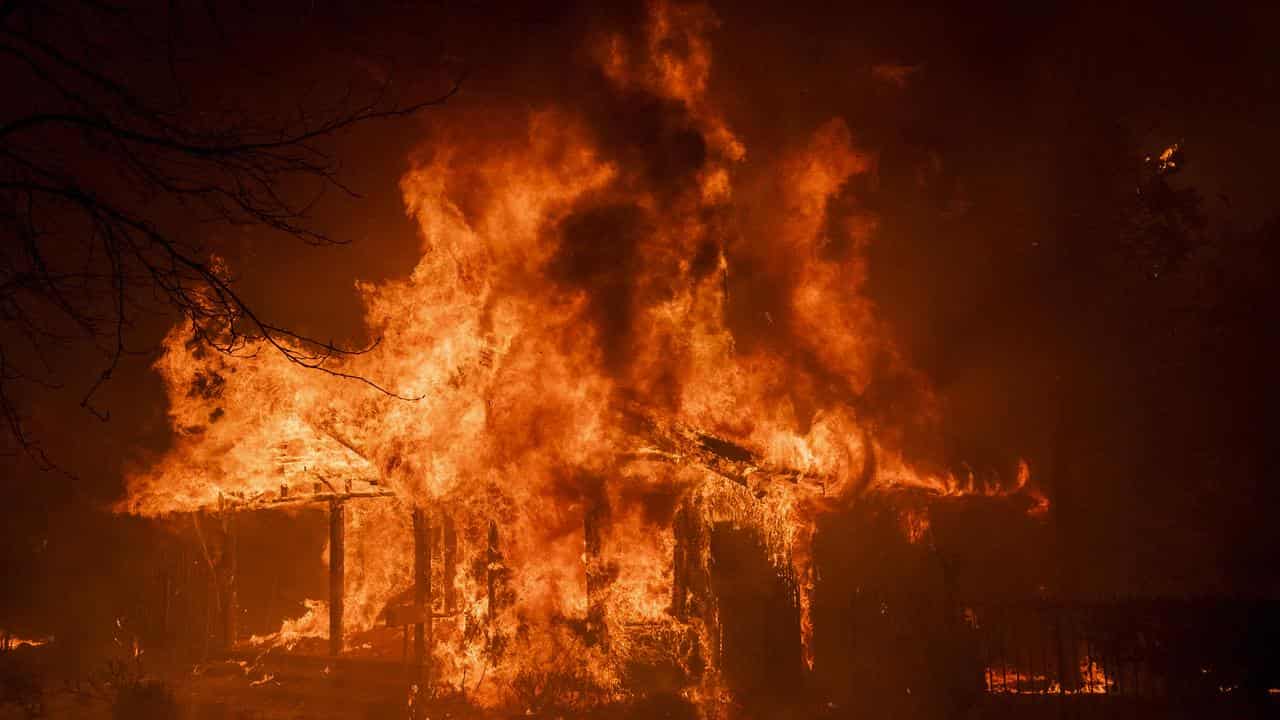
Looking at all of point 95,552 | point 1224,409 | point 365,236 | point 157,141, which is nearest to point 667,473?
point 365,236

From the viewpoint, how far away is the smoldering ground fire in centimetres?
1281

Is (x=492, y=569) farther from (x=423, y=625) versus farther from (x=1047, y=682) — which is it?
(x=1047, y=682)

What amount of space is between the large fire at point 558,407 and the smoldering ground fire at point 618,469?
0.05 metres

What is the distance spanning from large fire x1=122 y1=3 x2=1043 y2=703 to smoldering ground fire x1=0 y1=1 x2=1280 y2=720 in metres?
0.05

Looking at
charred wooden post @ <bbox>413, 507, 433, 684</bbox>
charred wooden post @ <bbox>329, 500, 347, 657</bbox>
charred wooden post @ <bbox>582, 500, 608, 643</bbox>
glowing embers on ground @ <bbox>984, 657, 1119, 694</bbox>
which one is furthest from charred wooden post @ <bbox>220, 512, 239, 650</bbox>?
glowing embers on ground @ <bbox>984, 657, 1119, 694</bbox>

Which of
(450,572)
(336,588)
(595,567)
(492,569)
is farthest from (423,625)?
(336,588)

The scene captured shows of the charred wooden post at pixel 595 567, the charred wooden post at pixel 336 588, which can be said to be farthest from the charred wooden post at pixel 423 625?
the charred wooden post at pixel 336 588

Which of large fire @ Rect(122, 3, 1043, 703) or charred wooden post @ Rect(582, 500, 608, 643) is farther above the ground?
large fire @ Rect(122, 3, 1043, 703)

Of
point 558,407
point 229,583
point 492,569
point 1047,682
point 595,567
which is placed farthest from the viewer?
point 229,583

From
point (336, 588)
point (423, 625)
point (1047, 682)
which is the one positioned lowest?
point (1047, 682)

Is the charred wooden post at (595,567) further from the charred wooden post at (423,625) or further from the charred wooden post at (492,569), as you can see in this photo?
the charred wooden post at (423,625)

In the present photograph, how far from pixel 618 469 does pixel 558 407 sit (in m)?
1.48

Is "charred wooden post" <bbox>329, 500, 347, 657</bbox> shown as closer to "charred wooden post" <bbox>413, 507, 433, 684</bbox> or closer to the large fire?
the large fire

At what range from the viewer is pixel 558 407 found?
13750 millimetres
